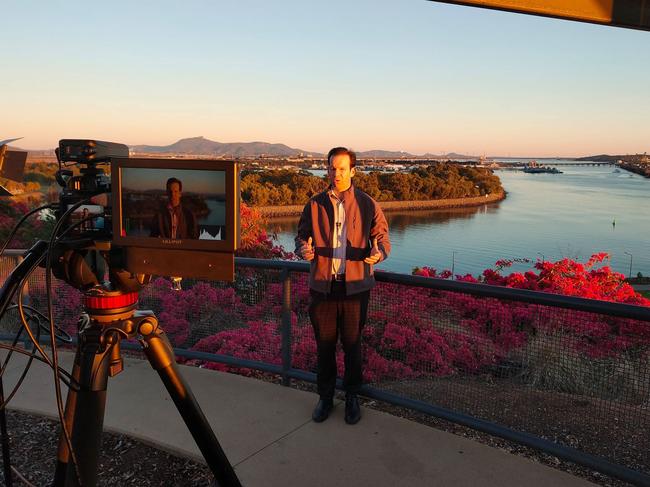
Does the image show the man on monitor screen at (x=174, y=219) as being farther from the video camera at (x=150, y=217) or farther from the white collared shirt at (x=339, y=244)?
the white collared shirt at (x=339, y=244)

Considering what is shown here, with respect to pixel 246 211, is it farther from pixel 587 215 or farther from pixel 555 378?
pixel 587 215

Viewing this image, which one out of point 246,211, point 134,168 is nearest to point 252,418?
point 134,168

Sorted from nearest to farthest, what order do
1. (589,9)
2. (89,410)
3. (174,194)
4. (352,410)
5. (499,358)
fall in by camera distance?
(174,194) < (89,410) < (589,9) < (352,410) < (499,358)

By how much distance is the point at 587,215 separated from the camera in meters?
37.1

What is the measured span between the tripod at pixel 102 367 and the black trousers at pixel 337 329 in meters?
1.53

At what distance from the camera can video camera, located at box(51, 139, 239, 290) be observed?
159 cm

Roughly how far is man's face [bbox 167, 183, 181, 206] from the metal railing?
1999mm

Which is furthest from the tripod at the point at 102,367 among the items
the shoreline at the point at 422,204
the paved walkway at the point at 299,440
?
the shoreline at the point at 422,204

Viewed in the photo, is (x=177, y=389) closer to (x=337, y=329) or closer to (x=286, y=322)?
(x=337, y=329)

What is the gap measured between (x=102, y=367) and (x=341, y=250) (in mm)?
1778

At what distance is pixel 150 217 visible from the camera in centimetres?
165

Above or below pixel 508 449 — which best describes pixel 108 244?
above

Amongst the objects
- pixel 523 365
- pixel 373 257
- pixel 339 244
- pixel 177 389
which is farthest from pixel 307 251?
pixel 523 365

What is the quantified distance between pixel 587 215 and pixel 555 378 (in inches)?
1486
